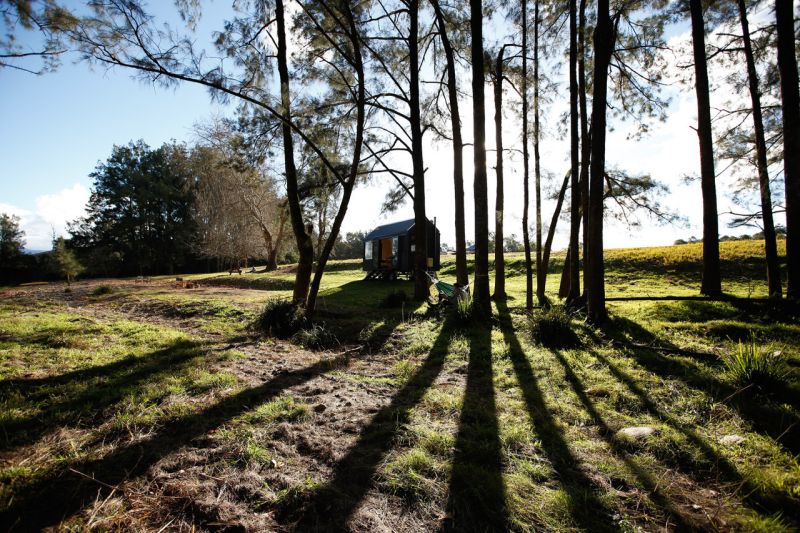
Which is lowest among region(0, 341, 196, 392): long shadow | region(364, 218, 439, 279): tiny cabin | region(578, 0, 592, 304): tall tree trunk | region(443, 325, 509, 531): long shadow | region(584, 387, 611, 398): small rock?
region(584, 387, 611, 398): small rock

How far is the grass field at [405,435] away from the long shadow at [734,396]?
0.07 feet

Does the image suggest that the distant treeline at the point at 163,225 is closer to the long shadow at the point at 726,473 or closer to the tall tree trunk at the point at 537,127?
the tall tree trunk at the point at 537,127

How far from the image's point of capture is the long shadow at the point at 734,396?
2.54 metres

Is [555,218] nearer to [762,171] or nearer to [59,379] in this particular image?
[762,171]

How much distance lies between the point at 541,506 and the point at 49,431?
3380 millimetres

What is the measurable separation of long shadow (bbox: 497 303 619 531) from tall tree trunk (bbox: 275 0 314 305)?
5285 millimetres

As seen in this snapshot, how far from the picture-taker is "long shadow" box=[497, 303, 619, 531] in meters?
1.78

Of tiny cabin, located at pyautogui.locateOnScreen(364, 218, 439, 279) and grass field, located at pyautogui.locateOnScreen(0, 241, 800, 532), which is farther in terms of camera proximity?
tiny cabin, located at pyautogui.locateOnScreen(364, 218, 439, 279)

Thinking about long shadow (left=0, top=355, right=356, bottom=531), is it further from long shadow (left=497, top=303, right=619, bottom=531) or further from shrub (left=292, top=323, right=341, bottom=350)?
shrub (left=292, top=323, right=341, bottom=350)

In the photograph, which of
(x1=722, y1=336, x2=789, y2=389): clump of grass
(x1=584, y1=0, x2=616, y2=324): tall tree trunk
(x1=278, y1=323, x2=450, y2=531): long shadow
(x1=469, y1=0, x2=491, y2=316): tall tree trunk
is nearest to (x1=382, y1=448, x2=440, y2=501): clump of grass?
(x1=278, y1=323, x2=450, y2=531): long shadow

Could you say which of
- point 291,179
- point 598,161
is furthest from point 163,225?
point 598,161

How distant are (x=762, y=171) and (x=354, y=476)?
417 inches

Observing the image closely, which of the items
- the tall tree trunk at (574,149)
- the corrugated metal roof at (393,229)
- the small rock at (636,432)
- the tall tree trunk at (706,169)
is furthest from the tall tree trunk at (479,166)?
the corrugated metal roof at (393,229)

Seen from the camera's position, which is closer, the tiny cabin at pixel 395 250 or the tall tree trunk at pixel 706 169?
the tall tree trunk at pixel 706 169
